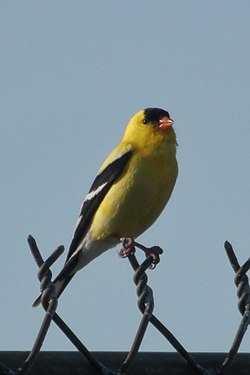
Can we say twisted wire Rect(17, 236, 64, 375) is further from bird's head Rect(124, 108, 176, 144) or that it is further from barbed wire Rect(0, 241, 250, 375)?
bird's head Rect(124, 108, 176, 144)

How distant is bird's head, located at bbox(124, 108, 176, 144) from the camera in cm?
551

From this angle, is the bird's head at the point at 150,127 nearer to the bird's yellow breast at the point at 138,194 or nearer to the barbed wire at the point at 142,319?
the bird's yellow breast at the point at 138,194

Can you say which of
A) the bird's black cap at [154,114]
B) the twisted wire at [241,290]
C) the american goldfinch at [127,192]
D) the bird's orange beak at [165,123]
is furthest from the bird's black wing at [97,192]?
the twisted wire at [241,290]

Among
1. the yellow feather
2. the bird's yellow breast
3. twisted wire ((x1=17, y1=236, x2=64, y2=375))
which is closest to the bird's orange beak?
the yellow feather

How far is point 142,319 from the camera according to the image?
202cm

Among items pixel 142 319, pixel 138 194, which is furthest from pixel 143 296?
pixel 138 194

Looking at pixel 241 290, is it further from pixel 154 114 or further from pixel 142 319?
pixel 154 114

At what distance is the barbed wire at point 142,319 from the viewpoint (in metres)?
1.72

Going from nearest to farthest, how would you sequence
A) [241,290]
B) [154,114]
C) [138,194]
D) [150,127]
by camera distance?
1. [241,290]
2. [138,194]
3. [150,127]
4. [154,114]

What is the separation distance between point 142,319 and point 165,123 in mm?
3762

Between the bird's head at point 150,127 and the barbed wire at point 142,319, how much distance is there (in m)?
3.26

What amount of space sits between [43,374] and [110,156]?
376 cm

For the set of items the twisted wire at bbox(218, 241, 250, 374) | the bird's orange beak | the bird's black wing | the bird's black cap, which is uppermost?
the twisted wire at bbox(218, 241, 250, 374)

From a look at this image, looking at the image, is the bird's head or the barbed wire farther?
the bird's head
